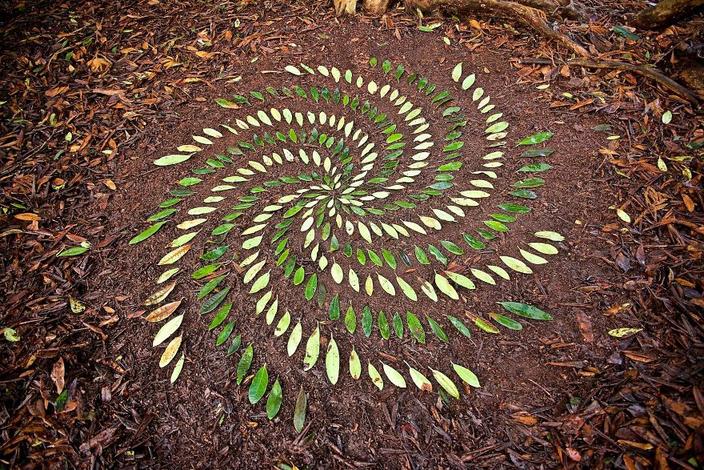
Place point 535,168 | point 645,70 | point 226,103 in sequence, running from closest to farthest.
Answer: point 535,168 → point 645,70 → point 226,103

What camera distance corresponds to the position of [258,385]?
6.75ft

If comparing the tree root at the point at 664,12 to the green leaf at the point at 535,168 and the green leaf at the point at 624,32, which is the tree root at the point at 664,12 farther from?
the green leaf at the point at 535,168

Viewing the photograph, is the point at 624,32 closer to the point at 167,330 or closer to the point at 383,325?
the point at 383,325

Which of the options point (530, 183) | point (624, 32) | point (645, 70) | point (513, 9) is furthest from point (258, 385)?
point (624, 32)

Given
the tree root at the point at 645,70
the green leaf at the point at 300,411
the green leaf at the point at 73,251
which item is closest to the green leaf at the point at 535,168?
the tree root at the point at 645,70

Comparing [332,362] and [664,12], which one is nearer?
[332,362]

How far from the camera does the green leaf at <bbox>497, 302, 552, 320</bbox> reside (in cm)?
222

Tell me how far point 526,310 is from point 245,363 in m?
1.52

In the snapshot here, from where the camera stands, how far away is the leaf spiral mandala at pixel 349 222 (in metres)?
2.24

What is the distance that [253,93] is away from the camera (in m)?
3.48

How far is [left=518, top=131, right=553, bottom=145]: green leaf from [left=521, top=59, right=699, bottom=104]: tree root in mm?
872

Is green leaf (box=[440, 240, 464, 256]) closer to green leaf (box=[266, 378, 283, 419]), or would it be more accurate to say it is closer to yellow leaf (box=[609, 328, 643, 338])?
yellow leaf (box=[609, 328, 643, 338])

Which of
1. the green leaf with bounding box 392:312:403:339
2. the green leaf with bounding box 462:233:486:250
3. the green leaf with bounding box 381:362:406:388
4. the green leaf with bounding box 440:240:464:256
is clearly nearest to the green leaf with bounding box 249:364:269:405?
the green leaf with bounding box 381:362:406:388

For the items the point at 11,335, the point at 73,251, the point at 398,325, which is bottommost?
the point at 11,335
